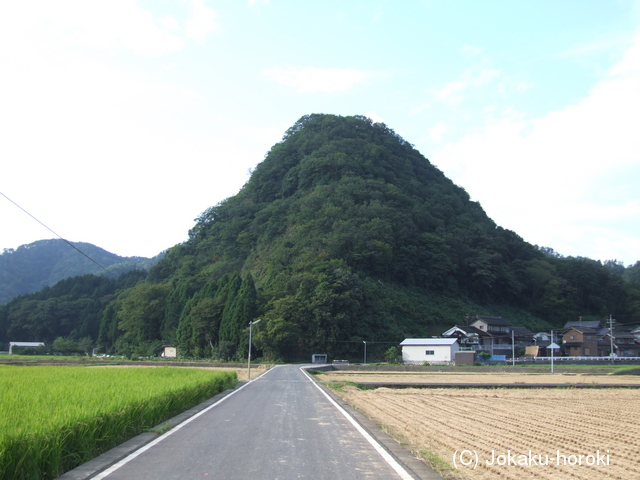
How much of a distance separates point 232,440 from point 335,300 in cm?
4608

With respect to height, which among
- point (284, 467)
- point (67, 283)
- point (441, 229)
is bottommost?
point (284, 467)

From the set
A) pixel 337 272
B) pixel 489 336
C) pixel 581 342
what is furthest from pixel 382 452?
pixel 581 342

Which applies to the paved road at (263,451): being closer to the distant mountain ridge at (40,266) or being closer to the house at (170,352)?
the house at (170,352)

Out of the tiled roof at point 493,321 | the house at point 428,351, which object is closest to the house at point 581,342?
the tiled roof at point 493,321

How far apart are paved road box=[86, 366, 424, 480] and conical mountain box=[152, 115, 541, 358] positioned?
4076 cm

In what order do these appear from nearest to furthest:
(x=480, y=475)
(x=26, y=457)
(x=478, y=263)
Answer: (x=26, y=457) < (x=480, y=475) < (x=478, y=263)

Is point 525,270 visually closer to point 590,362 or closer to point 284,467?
point 590,362

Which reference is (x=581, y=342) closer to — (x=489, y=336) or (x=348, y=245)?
(x=489, y=336)

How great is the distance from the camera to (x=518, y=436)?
8.44 meters

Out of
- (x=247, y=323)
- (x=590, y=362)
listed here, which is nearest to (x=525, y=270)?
(x=590, y=362)

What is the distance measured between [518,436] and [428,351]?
45.3 metres

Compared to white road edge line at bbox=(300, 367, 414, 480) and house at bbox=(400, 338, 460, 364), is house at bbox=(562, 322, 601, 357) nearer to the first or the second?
house at bbox=(400, 338, 460, 364)

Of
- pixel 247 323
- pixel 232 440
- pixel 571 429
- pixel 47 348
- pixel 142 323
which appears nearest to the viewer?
pixel 232 440

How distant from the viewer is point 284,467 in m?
5.92
